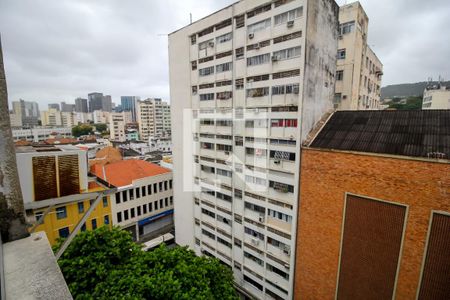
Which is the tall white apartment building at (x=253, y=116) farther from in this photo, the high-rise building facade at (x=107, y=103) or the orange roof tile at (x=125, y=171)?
the high-rise building facade at (x=107, y=103)

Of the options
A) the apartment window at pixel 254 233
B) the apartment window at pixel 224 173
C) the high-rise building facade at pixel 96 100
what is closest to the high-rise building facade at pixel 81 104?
the high-rise building facade at pixel 96 100

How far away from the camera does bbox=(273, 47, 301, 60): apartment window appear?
1216 centimetres

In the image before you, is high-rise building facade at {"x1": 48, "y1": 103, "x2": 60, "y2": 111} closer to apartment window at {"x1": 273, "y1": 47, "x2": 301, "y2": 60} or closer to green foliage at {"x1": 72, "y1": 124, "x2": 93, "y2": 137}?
green foliage at {"x1": 72, "y1": 124, "x2": 93, "y2": 137}

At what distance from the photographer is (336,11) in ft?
50.1

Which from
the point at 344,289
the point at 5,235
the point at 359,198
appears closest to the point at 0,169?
the point at 5,235

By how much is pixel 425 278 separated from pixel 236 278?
39.0 feet

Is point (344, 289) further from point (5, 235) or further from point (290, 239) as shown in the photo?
point (5, 235)

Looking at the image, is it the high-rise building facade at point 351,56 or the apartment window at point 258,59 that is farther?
the high-rise building facade at point 351,56

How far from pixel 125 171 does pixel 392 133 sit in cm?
2556

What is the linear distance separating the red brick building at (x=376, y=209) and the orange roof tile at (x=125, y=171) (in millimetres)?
18845

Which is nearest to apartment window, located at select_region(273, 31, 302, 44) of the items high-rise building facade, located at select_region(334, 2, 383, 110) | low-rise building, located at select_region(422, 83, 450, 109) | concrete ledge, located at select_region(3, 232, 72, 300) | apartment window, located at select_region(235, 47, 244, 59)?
apartment window, located at select_region(235, 47, 244, 59)

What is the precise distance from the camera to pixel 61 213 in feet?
59.8

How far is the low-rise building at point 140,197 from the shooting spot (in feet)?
74.4

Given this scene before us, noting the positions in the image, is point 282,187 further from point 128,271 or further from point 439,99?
point 439,99
